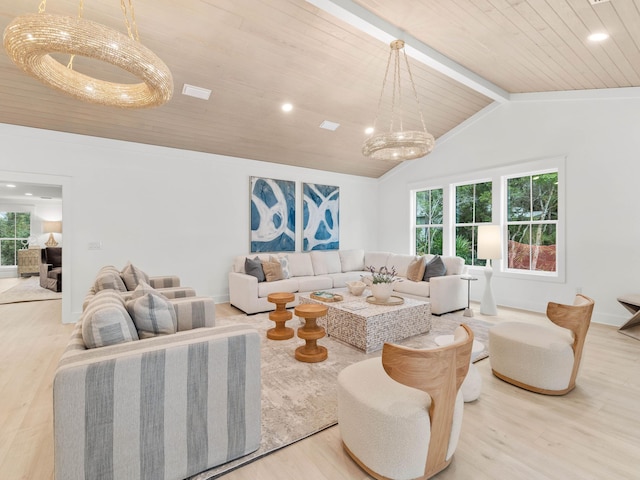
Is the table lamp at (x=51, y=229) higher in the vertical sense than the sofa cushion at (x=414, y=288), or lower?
higher

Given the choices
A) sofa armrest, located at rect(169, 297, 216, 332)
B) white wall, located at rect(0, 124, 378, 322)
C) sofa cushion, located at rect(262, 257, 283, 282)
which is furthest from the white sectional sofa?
sofa armrest, located at rect(169, 297, 216, 332)

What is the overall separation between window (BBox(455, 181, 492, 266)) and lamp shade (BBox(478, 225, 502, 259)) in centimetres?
94

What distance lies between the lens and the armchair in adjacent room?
21.0ft

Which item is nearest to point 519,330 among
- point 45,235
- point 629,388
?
point 629,388

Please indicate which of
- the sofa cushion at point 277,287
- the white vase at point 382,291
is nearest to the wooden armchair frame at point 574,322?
the white vase at point 382,291

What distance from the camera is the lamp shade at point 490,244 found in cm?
457

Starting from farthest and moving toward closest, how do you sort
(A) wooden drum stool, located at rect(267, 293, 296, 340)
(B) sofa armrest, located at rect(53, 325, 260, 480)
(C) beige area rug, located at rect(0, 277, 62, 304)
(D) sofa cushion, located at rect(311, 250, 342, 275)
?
(D) sofa cushion, located at rect(311, 250, 342, 275), (C) beige area rug, located at rect(0, 277, 62, 304), (A) wooden drum stool, located at rect(267, 293, 296, 340), (B) sofa armrest, located at rect(53, 325, 260, 480)

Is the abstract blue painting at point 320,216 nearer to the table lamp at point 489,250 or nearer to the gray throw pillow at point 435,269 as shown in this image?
the gray throw pillow at point 435,269

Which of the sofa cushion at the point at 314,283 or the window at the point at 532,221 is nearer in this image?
the window at the point at 532,221

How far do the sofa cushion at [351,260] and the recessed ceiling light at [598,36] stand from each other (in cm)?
A: 460

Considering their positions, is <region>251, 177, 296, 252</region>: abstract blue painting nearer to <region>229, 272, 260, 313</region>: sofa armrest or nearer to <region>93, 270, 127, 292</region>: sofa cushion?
<region>229, 272, 260, 313</region>: sofa armrest

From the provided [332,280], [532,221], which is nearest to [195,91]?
[332,280]

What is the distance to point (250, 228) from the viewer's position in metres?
5.71

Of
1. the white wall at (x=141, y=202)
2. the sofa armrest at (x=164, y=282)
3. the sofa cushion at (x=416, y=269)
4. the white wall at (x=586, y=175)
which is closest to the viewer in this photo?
the sofa armrest at (x=164, y=282)
